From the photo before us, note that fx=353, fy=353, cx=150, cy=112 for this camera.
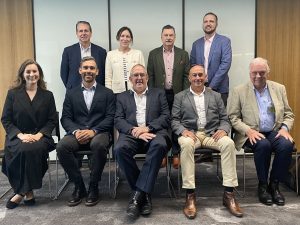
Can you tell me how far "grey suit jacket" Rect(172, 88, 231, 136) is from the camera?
350 cm

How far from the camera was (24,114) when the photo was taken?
3424 mm

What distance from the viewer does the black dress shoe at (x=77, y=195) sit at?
10.8ft

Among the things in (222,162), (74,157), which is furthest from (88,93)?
(222,162)

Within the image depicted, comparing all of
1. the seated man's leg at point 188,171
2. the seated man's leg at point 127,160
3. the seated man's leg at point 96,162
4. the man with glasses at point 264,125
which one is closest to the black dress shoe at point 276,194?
the man with glasses at point 264,125

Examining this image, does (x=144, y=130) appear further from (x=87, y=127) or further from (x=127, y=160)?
(x=87, y=127)

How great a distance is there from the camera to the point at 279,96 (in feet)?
11.6

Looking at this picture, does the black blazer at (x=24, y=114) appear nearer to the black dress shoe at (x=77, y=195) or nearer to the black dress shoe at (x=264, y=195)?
the black dress shoe at (x=77, y=195)

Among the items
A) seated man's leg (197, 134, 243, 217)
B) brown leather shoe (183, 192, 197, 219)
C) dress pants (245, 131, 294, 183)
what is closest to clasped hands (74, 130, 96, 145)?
brown leather shoe (183, 192, 197, 219)

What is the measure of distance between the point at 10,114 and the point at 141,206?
157cm

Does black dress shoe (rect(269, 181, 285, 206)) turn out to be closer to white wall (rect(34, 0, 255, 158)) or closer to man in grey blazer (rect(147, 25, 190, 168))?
man in grey blazer (rect(147, 25, 190, 168))

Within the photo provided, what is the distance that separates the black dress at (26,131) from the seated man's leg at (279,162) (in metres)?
2.15

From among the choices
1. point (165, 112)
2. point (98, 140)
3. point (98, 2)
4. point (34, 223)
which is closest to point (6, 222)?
point (34, 223)

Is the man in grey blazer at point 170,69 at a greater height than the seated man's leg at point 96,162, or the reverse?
the man in grey blazer at point 170,69

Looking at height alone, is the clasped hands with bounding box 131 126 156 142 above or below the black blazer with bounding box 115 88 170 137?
below
